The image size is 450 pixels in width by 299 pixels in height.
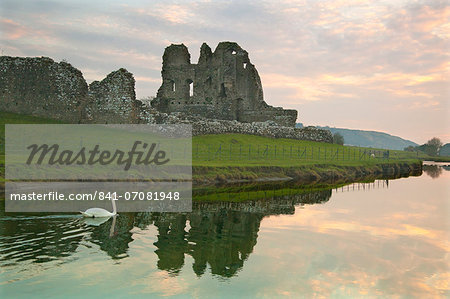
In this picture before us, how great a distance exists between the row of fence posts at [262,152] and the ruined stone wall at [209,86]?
1131 centimetres

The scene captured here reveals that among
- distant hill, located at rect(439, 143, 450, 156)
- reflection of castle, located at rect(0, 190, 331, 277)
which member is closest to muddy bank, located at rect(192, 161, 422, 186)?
reflection of castle, located at rect(0, 190, 331, 277)

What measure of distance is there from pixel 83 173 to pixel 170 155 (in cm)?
821

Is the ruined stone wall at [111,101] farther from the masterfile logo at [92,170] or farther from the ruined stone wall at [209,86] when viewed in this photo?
the ruined stone wall at [209,86]

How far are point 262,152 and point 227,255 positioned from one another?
26.2 m

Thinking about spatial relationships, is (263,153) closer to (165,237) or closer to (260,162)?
(260,162)

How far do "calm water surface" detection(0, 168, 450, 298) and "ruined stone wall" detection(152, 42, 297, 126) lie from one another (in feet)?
122

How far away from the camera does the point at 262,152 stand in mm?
38562

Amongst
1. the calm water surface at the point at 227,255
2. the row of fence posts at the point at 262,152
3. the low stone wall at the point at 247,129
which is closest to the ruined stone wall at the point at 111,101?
the low stone wall at the point at 247,129

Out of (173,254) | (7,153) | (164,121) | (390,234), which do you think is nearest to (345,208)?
(390,234)

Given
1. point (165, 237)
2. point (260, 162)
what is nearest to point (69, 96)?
point (260, 162)

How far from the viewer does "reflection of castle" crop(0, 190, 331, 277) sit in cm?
1169

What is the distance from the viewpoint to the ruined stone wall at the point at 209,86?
2216 inches

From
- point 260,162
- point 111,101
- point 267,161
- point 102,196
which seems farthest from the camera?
point 111,101

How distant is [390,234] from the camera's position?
1599 cm
